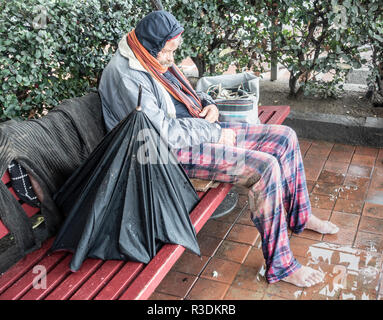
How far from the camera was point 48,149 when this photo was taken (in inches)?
90.3

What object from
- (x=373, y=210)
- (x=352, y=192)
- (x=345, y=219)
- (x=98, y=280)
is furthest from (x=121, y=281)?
(x=352, y=192)

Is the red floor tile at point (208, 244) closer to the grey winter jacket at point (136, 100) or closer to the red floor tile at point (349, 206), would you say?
the grey winter jacket at point (136, 100)

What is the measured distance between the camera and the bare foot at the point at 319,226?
306 centimetres

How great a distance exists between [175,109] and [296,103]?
7.79 ft

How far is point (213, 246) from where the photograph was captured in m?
3.03

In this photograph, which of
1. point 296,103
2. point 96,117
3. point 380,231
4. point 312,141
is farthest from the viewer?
point 296,103

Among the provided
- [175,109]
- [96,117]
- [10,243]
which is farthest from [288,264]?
[10,243]

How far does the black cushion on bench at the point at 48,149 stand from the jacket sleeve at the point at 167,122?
0.83ft

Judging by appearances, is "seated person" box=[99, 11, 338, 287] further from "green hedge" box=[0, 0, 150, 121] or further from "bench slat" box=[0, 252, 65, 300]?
"bench slat" box=[0, 252, 65, 300]

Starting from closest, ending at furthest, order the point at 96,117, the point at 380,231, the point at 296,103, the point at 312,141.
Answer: the point at 96,117 → the point at 380,231 → the point at 312,141 → the point at 296,103

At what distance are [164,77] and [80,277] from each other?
132 centimetres

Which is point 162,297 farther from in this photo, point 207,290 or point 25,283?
point 25,283

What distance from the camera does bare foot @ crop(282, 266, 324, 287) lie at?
2.59 meters
